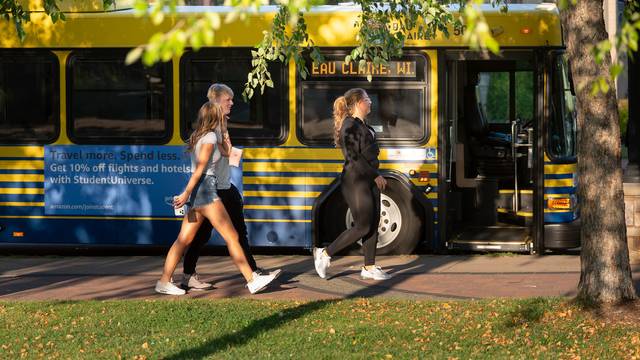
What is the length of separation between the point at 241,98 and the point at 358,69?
127cm

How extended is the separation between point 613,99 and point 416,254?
5.20 meters

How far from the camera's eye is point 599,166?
856cm

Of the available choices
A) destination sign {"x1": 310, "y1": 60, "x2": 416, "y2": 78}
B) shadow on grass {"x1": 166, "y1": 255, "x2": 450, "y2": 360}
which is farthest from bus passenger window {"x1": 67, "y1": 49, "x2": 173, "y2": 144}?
shadow on grass {"x1": 166, "y1": 255, "x2": 450, "y2": 360}

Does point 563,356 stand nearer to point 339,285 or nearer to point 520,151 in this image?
point 339,285

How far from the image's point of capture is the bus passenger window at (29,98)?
13664 mm

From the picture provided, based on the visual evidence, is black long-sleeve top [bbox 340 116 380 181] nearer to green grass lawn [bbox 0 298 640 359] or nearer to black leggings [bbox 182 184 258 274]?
black leggings [bbox 182 184 258 274]

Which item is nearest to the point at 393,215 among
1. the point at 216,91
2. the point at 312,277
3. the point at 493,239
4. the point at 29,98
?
the point at 493,239

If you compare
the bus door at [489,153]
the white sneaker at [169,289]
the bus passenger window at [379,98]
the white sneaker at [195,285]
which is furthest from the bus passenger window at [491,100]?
the white sneaker at [169,289]

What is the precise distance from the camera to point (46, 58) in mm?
A: 13695

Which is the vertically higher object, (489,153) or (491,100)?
(491,100)

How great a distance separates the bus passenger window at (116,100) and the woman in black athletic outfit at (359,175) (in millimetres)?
2967

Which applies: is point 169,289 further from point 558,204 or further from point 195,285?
point 558,204

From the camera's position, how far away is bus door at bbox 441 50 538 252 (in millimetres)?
13141

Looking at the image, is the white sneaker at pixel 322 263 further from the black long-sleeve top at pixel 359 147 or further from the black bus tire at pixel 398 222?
the black bus tire at pixel 398 222
